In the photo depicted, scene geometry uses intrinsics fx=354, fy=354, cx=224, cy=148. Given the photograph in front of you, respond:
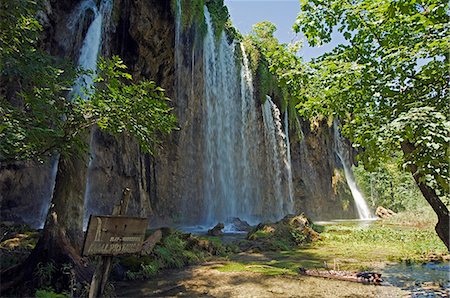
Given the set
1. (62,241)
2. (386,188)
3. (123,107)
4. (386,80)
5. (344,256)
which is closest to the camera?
(386,80)

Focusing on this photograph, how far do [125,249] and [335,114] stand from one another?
4214 mm

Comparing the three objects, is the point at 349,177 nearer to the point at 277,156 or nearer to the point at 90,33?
the point at 277,156

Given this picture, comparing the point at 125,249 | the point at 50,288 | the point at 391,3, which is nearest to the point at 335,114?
the point at 391,3

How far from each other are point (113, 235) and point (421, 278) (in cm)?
650

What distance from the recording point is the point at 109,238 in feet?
14.0

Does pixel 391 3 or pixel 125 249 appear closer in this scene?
pixel 125 249

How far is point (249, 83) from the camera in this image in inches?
1157

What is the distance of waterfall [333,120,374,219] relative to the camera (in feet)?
144

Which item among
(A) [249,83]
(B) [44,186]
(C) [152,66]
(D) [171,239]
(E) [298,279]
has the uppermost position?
(A) [249,83]

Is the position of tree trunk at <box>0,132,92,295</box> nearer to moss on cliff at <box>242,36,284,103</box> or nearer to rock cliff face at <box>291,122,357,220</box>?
moss on cliff at <box>242,36,284,103</box>

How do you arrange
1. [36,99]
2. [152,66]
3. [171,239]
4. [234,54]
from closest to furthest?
[36,99] → [171,239] → [152,66] → [234,54]

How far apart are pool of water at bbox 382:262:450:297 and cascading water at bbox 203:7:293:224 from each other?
14.8 m

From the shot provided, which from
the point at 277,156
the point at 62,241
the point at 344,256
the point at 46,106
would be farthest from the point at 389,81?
the point at 277,156

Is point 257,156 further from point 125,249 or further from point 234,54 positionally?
point 125,249
